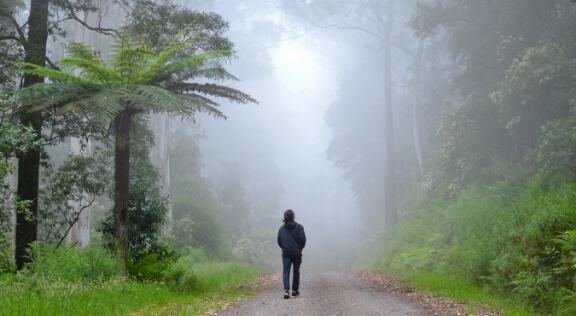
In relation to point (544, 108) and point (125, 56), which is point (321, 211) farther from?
point (125, 56)

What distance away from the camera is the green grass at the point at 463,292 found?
8430mm

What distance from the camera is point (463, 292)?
408 inches

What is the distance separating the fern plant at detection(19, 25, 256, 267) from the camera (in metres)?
9.50

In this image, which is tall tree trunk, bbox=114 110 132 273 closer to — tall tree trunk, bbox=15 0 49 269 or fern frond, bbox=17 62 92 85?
fern frond, bbox=17 62 92 85

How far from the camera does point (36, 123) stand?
1154 centimetres

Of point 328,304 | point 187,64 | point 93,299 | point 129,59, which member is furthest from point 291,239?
point 129,59

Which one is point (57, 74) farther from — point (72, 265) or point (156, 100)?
point (72, 265)

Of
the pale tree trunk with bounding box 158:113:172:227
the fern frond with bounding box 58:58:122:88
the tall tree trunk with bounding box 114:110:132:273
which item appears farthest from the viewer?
the pale tree trunk with bounding box 158:113:172:227

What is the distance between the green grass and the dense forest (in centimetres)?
32

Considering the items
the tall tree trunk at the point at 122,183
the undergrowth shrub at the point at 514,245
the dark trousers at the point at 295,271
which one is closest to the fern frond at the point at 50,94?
the tall tree trunk at the point at 122,183

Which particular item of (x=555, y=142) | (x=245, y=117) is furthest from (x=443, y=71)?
(x=245, y=117)

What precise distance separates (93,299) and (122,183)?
3.54 meters

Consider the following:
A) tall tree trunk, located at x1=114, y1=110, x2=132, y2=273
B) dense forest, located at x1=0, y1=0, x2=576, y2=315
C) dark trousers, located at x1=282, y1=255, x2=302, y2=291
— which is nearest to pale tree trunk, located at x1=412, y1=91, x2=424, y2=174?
dense forest, located at x1=0, y1=0, x2=576, y2=315

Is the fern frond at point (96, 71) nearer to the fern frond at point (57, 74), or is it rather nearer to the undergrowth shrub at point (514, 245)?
the fern frond at point (57, 74)
